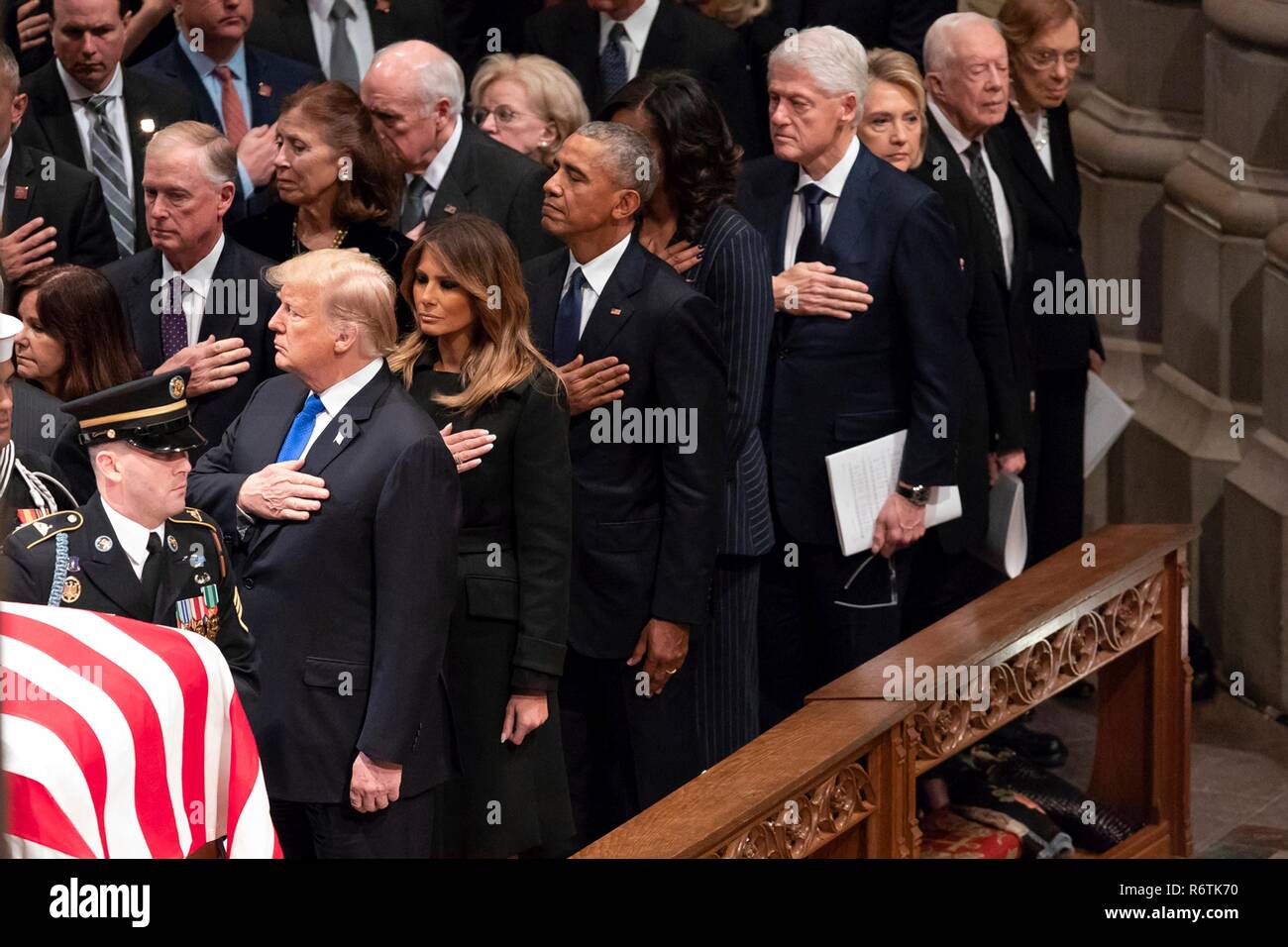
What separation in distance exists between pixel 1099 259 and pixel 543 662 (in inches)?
145

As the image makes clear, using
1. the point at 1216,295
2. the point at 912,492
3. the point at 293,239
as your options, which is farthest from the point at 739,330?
the point at 1216,295

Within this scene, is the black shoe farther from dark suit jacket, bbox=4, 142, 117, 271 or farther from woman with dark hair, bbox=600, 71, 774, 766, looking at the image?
dark suit jacket, bbox=4, 142, 117, 271

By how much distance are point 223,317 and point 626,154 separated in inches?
38.1

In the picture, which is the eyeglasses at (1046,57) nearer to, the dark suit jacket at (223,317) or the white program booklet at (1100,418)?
the white program booklet at (1100,418)

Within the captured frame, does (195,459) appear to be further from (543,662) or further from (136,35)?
(136,35)

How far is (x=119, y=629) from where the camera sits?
351cm

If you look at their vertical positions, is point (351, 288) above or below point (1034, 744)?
above

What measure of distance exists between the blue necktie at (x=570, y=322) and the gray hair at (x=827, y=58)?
76 cm

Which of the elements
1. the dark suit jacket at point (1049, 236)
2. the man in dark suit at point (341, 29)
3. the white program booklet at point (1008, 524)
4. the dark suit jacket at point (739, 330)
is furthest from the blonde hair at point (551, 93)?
the white program booklet at point (1008, 524)

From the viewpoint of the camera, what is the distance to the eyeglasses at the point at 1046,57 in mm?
6418

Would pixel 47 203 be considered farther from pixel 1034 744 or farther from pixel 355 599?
pixel 1034 744

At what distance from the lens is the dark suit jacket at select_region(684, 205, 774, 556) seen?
5.23 meters

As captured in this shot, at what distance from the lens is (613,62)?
648cm

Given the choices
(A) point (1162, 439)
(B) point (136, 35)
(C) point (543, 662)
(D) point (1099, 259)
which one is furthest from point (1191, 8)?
(C) point (543, 662)
